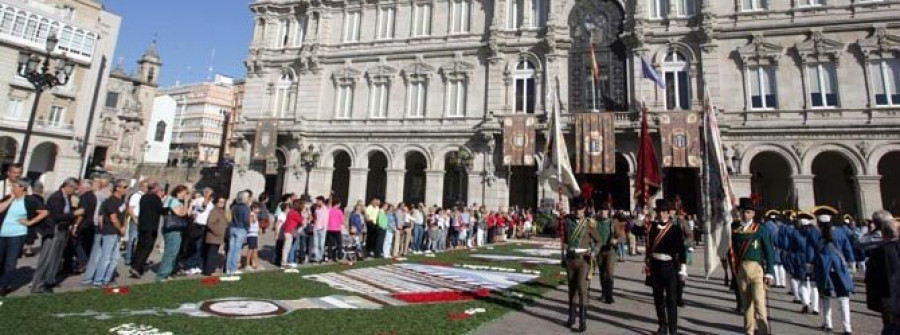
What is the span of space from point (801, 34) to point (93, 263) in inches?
1326

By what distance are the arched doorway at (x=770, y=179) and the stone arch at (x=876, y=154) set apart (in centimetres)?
378

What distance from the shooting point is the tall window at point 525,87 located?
30.5 metres

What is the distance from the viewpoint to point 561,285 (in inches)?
439

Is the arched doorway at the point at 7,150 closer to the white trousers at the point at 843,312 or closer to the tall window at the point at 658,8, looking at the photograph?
the tall window at the point at 658,8

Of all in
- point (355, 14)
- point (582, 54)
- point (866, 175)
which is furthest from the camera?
point (355, 14)

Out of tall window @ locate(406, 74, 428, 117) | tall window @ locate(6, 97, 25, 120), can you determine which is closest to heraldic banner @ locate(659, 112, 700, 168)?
tall window @ locate(406, 74, 428, 117)

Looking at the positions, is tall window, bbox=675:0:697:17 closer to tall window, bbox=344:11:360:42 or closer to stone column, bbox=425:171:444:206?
stone column, bbox=425:171:444:206

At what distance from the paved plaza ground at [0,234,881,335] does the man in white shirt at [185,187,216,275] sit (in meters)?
0.96

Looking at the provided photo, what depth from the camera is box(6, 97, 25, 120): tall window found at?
35562 millimetres

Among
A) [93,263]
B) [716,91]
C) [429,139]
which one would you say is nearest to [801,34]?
[716,91]

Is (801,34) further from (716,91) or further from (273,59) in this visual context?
(273,59)

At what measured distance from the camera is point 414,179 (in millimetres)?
34719

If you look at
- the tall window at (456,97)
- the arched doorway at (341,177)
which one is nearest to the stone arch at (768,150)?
the tall window at (456,97)

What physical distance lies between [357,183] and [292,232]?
65.2 feet
